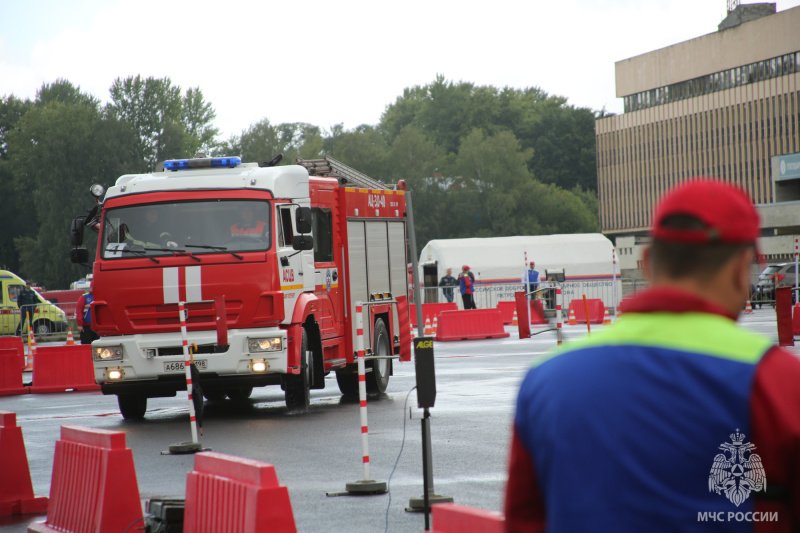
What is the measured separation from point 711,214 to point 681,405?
40 cm

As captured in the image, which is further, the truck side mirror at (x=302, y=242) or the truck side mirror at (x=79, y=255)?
the truck side mirror at (x=79, y=255)

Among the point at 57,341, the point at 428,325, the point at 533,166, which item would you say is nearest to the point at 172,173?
the point at 428,325

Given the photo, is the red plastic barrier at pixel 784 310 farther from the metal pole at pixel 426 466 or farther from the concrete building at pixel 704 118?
the concrete building at pixel 704 118

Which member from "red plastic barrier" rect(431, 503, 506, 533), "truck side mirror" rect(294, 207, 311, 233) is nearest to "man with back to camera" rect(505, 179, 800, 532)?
"red plastic barrier" rect(431, 503, 506, 533)

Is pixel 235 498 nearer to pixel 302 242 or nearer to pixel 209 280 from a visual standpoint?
pixel 209 280

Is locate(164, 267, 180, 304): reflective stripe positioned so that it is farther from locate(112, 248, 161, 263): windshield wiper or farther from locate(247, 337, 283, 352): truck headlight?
locate(247, 337, 283, 352): truck headlight

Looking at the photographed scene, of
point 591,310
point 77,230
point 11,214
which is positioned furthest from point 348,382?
point 11,214

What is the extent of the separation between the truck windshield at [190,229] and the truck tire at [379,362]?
3114 millimetres

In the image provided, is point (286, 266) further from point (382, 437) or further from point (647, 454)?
point (647, 454)

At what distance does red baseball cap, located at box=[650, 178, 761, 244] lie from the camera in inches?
90.7

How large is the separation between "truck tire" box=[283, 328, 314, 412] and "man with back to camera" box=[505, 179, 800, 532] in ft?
40.4

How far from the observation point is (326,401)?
A: 54.9ft

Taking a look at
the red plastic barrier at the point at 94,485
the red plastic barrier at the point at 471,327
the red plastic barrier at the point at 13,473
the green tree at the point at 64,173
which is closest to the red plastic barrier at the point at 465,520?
the red plastic barrier at the point at 94,485

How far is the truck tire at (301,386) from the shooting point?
14602mm
